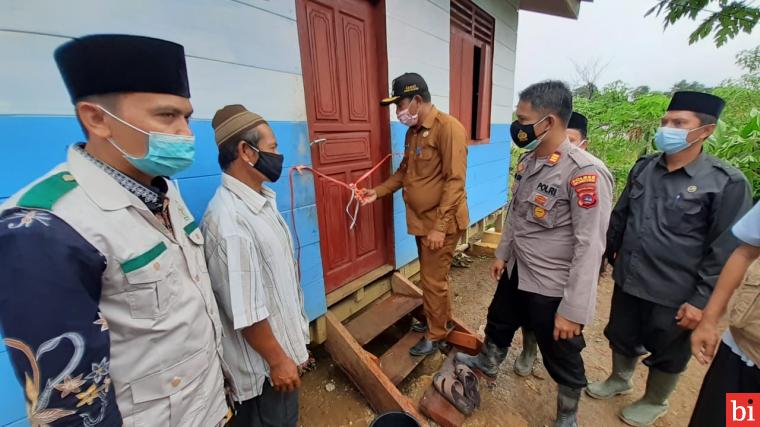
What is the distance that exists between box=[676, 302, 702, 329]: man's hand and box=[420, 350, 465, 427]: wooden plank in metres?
1.50

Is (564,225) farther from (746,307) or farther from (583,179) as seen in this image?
(746,307)

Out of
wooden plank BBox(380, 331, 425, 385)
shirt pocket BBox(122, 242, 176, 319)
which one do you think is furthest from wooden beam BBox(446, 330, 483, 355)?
shirt pocket BBox(122, 242, 176, 319)

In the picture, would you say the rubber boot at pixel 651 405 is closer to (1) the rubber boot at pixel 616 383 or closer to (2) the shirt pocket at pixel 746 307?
(1) the rubber boot at pixel 616 383

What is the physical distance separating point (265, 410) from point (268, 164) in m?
1.21

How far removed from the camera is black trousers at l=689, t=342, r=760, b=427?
122 centimetres

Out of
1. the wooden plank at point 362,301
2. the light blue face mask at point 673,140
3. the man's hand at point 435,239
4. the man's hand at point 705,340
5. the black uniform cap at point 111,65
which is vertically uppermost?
the black uniform cap at point 111,65

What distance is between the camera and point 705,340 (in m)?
1.45

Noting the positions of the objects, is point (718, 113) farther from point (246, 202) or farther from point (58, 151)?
point (58, 151)

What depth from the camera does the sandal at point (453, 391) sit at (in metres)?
2.21

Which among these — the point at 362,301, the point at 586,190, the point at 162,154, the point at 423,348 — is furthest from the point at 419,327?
the point at 162,154

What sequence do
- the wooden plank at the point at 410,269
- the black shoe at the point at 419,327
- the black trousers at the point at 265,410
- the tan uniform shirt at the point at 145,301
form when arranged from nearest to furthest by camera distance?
1. the tan uniform shirt at the point at 145,301
2. the black trousers at the point at 265,410
3. the black shoe at the point at 419,327
4. the wooden plank at the point at 410,269

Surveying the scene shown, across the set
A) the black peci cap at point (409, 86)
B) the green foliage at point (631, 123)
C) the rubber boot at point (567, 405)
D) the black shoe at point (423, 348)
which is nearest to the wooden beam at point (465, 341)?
the black shoe at point (423, 348)

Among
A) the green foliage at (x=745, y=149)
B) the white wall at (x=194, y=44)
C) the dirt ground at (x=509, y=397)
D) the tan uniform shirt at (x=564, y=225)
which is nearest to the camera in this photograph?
the white wall at (x=194, y=44)

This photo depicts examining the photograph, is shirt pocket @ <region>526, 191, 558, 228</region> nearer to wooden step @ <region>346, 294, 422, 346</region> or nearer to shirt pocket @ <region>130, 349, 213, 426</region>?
wooden step @ <region>346, 294, 422, 346</region>
